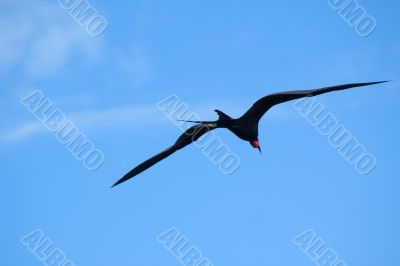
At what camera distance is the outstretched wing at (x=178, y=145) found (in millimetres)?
14070

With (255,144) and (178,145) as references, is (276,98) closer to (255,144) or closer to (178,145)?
(255,144)

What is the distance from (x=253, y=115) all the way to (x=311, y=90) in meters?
1.98

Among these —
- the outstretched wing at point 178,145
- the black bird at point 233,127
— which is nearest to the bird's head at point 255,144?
the black bird at point 233,127

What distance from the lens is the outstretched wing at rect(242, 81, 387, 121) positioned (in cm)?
1286

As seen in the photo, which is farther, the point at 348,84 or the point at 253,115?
the point at 253,115

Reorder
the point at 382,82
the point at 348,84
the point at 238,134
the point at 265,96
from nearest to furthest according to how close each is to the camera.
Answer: the point at 382,82 < the point at 348,84 < the point at 265,96 < the point at 238,134

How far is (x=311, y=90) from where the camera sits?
13.1m

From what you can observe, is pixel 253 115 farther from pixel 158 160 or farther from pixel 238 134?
pixel 158 160

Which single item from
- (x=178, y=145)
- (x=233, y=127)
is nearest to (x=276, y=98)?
(x=233, y=127)

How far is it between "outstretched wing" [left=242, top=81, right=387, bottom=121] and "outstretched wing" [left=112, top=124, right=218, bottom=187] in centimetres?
105

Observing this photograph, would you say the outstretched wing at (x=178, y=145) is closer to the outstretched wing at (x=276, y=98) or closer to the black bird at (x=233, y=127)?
the black bird at (x=233, y=127)

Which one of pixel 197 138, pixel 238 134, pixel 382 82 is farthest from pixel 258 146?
pixel 382 82

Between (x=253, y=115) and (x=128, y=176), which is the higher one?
(x=253, y=115)

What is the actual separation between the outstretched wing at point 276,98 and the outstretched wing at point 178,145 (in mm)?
1048
